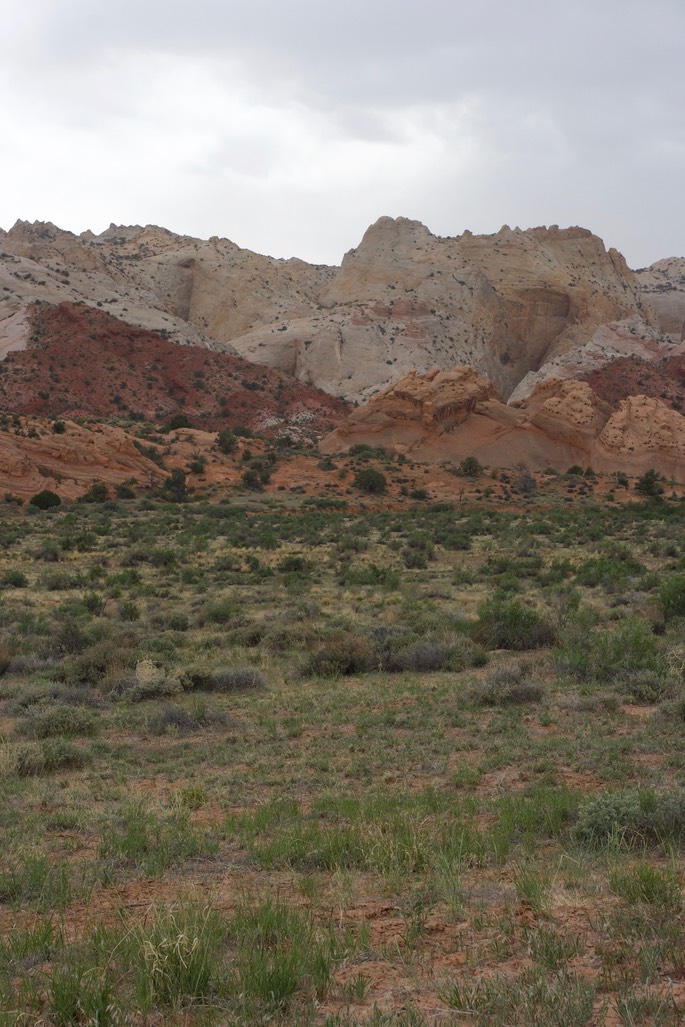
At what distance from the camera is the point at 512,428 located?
55.8 m

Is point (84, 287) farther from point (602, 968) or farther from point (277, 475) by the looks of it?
point (602, 968)

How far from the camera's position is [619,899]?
4.73 metres

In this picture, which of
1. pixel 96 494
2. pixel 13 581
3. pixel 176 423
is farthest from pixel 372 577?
pixel 176 423

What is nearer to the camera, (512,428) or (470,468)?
(470,468)

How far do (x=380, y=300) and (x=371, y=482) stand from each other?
136 feet

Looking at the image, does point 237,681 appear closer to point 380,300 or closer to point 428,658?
point 428,658

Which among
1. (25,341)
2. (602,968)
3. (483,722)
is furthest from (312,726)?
(25,341)

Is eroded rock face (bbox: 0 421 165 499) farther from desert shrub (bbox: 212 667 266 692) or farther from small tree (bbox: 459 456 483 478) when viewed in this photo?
desert shrub (bbox: 212 667 266 692)

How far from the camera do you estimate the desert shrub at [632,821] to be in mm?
5840

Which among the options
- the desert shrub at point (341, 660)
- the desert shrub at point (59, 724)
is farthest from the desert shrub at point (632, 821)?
the desert shrub at point (341, 660)

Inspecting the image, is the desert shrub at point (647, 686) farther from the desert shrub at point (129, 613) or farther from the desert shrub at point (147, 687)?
the desert shrub at point (129, 613)

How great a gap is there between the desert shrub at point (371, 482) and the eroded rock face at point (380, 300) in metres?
28.2

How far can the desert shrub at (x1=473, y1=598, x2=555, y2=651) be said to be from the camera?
47.7ft

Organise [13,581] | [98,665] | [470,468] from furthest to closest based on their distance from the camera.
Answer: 1. [470,468]
2. [13,581]
3. [98,665]
